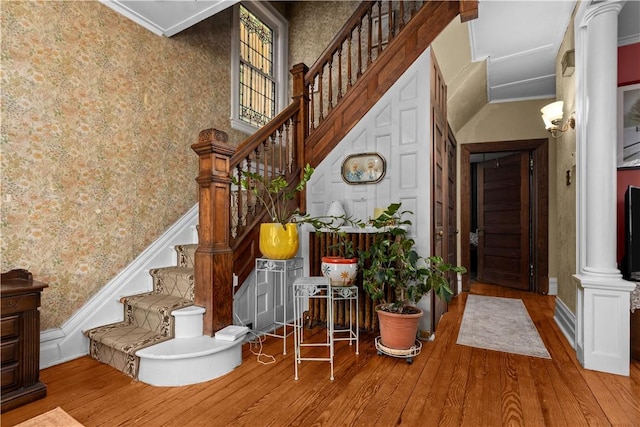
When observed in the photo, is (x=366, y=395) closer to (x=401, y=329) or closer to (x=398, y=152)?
(x=401, y=329)

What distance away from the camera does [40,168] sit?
93.7 inches

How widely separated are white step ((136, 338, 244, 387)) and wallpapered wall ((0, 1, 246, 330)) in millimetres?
945

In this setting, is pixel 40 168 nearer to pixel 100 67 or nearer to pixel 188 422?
pixel 100 67

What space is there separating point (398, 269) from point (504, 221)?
12.3 feet

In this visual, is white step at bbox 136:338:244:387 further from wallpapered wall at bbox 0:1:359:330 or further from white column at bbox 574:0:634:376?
white column at bbox 574:0:634:376

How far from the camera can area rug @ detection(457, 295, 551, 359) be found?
110 inches

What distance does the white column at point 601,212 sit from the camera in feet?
7.57

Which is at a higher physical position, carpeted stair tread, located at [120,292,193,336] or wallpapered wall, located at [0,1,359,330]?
wallpapered wall, located at [0,1,359,330]

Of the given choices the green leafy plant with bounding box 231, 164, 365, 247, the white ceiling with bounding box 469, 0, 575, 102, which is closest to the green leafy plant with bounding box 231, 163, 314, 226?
the green leafy plant with bounding box 231, 164, 365, 247

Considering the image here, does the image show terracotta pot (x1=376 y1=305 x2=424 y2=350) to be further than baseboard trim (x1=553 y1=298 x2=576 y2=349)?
No

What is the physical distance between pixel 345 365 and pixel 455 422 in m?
0.85

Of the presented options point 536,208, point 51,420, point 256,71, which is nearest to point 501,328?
point 536,208

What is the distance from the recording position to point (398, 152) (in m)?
3.07

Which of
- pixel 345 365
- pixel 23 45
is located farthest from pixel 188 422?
pixel 23 45
